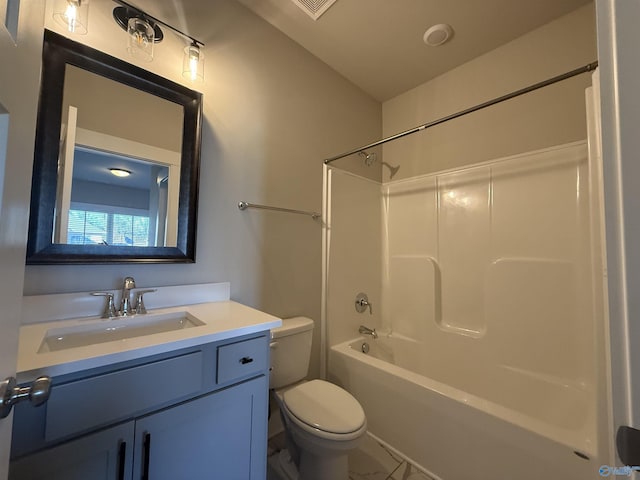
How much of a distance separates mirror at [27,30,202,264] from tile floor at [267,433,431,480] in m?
1.24

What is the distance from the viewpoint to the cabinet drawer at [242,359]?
906 mm

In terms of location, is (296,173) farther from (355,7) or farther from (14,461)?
(14,461)

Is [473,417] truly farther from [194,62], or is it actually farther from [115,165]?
[194,62]

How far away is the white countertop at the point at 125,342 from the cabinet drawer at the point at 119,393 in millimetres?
50

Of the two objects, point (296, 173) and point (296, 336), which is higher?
point (296, 173)

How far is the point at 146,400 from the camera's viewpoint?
0.75 metres

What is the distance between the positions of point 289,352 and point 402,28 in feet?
7.13

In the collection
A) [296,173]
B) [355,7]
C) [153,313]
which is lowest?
[153,313]

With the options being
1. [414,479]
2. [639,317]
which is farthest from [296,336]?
[639,317]

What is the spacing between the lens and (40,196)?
943 millimetres

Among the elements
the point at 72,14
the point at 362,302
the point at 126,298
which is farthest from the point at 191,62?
the point at 362,302

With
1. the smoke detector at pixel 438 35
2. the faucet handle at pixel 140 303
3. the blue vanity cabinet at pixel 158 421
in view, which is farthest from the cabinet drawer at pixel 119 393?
the smoke detector at pixel 438 35

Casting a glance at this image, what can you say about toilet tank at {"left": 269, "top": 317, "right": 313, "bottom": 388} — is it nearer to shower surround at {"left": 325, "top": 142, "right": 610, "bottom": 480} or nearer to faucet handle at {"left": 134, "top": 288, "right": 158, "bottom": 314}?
shower surround at {"left": 325, "top": 142, "right": 610, "bottom": 480}

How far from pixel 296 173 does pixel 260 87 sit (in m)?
Result: 0.57
